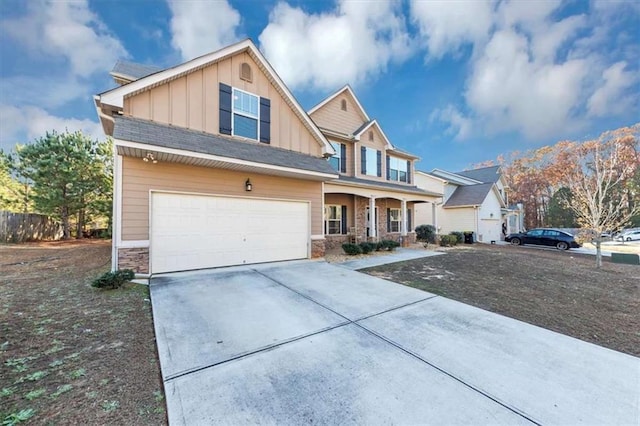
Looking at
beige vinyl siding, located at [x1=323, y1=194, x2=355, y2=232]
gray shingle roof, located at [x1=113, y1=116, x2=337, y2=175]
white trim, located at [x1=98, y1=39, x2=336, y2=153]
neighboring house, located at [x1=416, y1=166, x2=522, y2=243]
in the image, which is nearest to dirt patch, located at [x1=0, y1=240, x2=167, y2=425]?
gray shingle roof, located at [x1=113, y1=116, x2=337, y2=175]

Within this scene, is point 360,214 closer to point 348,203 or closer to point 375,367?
point 348,203

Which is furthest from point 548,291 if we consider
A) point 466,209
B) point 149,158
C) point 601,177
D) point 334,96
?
point 466,209

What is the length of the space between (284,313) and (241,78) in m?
7.97

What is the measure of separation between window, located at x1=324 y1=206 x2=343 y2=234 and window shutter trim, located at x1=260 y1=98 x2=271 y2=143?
580 centimetres

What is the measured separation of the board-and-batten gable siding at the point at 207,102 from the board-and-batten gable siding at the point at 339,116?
453 cm

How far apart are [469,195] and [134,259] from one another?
23.3 m

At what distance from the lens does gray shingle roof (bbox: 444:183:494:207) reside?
20500 mm

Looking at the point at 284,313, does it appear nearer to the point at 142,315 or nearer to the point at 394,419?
the point at 142,315

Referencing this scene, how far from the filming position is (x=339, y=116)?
48.7 ft

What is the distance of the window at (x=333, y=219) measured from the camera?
13898 mm

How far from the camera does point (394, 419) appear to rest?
7.10 feet

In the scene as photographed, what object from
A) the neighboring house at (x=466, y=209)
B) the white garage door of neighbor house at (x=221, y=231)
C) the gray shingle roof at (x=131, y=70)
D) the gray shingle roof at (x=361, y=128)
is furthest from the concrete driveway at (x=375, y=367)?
the neighboring house at (x=466, y=209)

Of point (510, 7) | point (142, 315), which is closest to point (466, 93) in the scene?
point (510, 7)

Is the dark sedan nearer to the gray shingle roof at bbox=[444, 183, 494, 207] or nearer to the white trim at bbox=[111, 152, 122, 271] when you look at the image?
the gray shingle roof at bbox=[444, 183, 494, 207]
